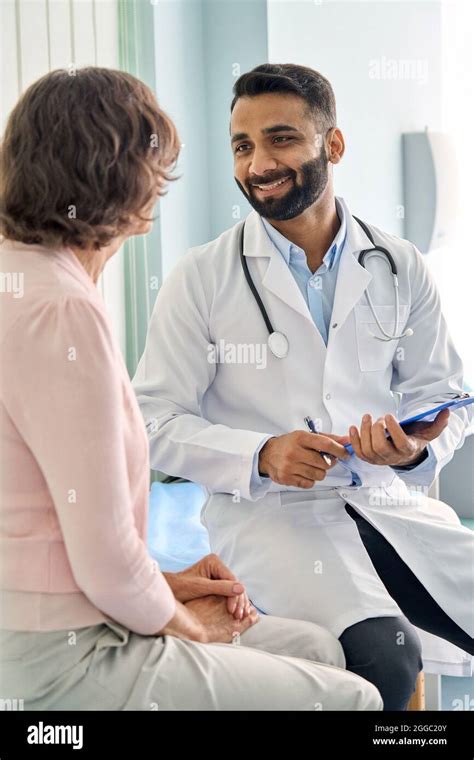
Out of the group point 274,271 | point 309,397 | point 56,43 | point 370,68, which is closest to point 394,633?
point 309,397

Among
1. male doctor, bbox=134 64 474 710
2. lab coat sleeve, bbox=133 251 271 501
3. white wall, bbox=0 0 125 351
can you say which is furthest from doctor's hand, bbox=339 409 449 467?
white wall, bbox=0 0 125 351

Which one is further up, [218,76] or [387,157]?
[218,76]

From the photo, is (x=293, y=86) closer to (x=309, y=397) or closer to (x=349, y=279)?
(x=349, y=279)

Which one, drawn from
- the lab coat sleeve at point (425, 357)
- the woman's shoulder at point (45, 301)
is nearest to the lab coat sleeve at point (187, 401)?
the lab coat sleeve at point (425, 357)

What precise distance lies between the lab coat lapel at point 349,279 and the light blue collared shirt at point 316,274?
2 cm

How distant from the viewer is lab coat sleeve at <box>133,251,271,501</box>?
136 cm

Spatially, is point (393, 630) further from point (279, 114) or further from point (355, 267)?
point (279, 114)

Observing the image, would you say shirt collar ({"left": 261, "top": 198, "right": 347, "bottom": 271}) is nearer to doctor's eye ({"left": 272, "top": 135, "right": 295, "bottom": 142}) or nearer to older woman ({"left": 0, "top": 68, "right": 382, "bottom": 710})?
doctor's eye ({"left": 272, "top": 135, "right": 295, "bottom": 142})

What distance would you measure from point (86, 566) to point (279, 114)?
2.87 feet

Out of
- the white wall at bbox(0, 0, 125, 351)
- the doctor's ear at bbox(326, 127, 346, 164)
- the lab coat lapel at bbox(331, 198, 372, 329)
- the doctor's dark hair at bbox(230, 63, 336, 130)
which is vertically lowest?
the lab coat lapel at bbox(331, 198, 372, 329)

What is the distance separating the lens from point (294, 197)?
1.51 meters

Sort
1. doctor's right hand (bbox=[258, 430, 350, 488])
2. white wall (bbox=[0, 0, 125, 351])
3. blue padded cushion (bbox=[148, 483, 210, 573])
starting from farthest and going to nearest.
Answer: blue padded cushion (bbox=[148, 483, 210, 573]) < white wall (bbox=[0, 0, 125, 351]) < doctor's right hand (bbox=[258, 430, 350, 488])
